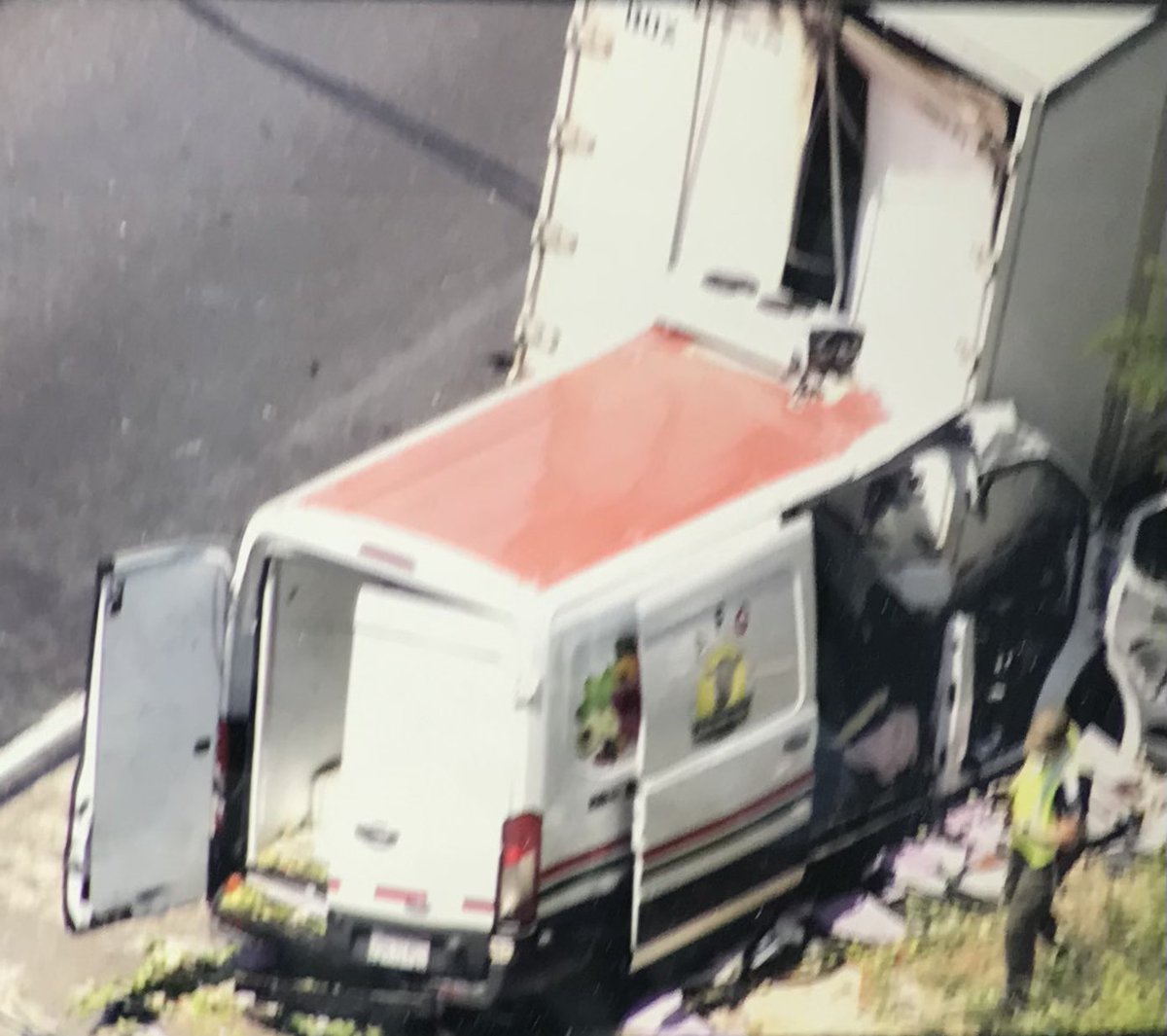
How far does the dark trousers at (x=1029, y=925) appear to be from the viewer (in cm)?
168

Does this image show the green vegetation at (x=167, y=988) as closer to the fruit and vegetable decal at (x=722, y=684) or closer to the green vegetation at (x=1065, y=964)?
the fruit and vegetable decal at (x=722, y=684)

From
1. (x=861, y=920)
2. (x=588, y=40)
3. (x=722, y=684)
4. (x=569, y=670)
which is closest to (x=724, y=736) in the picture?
(x=722, y=684)

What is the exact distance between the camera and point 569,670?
4.90 ft

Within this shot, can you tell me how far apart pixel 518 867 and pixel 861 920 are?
50 cm

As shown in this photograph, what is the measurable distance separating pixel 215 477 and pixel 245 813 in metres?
0.45

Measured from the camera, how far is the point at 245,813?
166cm

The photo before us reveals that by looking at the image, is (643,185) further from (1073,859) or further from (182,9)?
(1073,859)

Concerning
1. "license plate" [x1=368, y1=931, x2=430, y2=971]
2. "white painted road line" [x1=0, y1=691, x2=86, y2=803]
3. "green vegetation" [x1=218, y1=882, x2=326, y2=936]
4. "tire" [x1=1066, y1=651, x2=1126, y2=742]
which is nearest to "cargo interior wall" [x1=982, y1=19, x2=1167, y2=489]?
"tire" [x1=1066, y1=651, x2=1126, y2=742]

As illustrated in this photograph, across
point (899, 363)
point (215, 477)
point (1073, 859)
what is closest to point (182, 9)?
point (215, 477)

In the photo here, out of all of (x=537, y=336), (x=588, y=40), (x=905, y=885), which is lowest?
(x=905, y=885)

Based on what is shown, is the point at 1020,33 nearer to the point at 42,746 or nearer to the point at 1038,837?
the point at 1038,837

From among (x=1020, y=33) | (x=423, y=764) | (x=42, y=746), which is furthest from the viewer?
(x=42, y=746)

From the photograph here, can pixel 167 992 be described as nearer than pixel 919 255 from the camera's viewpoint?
No

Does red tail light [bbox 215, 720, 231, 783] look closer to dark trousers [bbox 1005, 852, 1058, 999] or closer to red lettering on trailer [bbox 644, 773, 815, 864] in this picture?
red lettering on trailer [bbox 644, 773, 815, 864]
